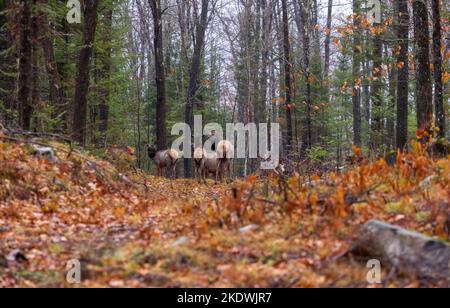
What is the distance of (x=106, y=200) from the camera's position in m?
9.70

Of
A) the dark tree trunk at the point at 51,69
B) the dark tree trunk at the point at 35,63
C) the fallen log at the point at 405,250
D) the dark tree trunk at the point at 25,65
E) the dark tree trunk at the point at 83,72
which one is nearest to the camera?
the fallen log at the point at 405,250

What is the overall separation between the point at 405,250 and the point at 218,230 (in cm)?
226

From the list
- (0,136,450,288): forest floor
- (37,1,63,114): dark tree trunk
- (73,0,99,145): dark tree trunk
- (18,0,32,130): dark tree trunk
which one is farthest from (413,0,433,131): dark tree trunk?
(37,1,63,114): dark tree trunk

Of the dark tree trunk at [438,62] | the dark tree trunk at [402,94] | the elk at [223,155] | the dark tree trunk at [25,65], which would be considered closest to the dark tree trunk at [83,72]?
the dark tree trunk at [25,65]

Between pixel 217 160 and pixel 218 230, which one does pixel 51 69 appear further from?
pixel 218 230

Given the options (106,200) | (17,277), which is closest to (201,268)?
(17,277)

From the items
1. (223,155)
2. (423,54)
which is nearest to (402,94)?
(423,54)

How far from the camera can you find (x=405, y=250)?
5.59 metres

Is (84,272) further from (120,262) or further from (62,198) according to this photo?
(62,198)

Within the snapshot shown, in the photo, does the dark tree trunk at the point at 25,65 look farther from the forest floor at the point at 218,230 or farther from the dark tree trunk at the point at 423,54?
the dark tree trunk at the point at 423,54

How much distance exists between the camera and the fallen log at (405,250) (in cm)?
539

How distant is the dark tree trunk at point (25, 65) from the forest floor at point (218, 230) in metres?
2.46

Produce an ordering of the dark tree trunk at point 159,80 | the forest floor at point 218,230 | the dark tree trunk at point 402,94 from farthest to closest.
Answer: the dark tree trunk at point 159,80 → the dark tree trunk at point 402,94 → the forest floor at point 218,230
